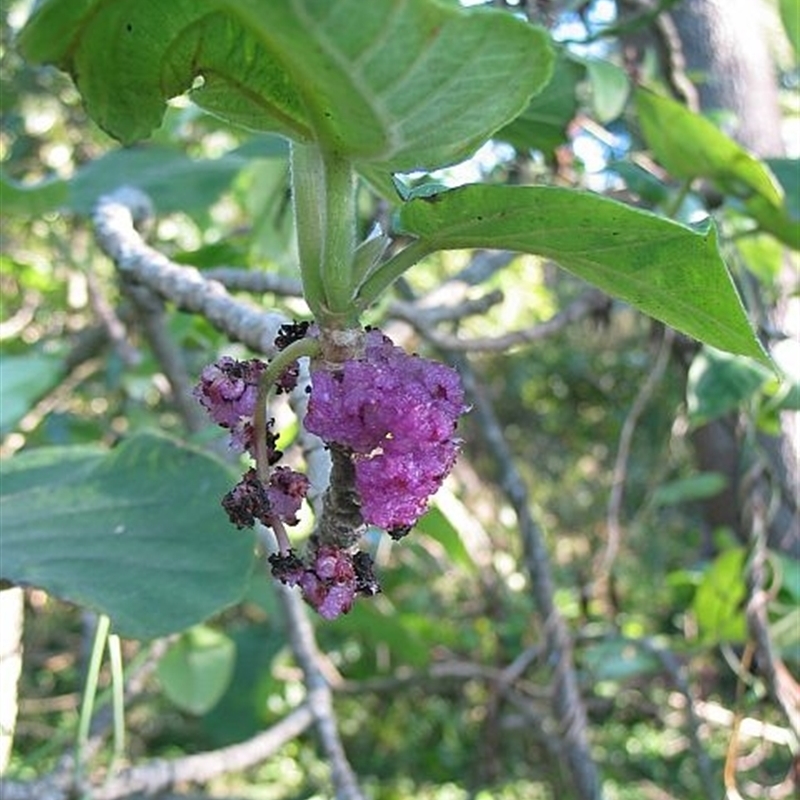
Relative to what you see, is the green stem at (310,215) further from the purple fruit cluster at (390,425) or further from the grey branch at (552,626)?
the grey branch at (552,626)

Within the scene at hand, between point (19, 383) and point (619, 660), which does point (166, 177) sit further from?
point (619, 660)

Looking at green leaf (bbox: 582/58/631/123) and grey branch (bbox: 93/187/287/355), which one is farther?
green leaf (bbox: 582/58/631/123)

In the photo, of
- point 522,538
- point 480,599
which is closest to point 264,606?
point 522,538

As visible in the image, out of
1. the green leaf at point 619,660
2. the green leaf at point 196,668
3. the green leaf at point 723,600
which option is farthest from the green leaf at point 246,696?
the green leaf at point 723,600

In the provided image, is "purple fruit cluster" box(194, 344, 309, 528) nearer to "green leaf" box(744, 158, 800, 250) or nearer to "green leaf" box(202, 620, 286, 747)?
"green leaf" box(744, 158, 800, 250)

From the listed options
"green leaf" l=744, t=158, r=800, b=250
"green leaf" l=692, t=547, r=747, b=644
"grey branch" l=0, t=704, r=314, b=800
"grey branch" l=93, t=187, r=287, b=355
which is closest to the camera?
"grey branch" l=93, t=187, r=287, b=355

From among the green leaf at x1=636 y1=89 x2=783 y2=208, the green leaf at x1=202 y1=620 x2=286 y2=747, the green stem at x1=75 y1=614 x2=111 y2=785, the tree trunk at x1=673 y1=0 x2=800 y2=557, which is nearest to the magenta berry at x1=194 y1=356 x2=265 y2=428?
the green stem at x1=75 y1=614 x2=111 y2=785

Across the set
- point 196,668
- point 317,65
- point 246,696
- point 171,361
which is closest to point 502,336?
point 171,361

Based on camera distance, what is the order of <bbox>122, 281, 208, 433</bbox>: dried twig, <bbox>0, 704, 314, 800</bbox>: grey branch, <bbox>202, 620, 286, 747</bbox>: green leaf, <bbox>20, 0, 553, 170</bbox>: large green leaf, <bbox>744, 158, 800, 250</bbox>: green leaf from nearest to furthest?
<bbox>20, 0, 553, 170</bbox>: large green leaf < <bbox>0, 704, 314, 800</bbox>: grey branch < <bbox>744, 158, 800, 250</bbox>: green leaf < <bbox>122, 281, 208, 433</bbox>: dried twig < <bbox>202, 620, 286, 747</bbox>: green leaf
